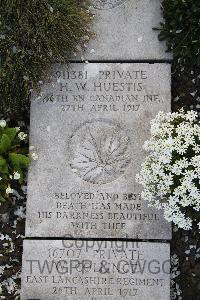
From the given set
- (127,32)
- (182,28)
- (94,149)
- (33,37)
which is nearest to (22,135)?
(94,149)

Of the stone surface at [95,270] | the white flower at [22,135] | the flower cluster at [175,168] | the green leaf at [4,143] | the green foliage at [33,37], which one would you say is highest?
the green foliage at [33,37]

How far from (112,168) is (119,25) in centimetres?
141

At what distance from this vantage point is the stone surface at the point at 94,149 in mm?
5148

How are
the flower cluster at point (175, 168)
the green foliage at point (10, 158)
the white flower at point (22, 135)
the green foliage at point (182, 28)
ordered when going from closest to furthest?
the flower cluster at point (175, 168) → the green foliage at point (182, 28) → the green foliage at point (10, 158) → the white flower at point (22, 135)

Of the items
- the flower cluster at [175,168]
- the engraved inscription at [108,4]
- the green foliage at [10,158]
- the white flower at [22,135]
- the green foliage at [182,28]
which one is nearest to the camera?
the flower cluster at [175,168]

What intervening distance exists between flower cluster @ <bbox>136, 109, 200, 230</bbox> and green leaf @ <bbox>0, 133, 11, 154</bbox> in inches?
51.5

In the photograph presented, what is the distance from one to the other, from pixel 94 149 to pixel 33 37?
120cm

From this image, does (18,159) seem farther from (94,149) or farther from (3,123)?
(94,149)

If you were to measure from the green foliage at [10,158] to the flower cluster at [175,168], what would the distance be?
4.01 ft

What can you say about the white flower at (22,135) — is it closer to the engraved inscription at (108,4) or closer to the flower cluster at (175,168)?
the flower cluster at (175,168)

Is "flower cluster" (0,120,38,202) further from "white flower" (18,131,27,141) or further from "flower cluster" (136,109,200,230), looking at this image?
"flower cluster" (136,109,200,230)

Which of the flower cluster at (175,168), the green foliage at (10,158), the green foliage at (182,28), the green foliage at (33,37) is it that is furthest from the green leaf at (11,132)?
the green foliage at (182,28)

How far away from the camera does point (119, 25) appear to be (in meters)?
5.35

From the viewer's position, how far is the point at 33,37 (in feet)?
16.8
